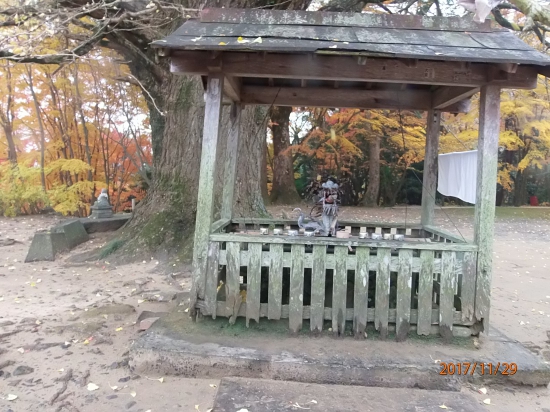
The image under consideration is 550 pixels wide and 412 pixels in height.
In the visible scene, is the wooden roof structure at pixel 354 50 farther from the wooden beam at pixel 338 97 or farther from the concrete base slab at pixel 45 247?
the concrete base slab at pixel 45 247

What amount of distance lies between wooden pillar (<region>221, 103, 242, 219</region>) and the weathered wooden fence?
57.5 inches

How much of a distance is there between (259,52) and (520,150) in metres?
24.2

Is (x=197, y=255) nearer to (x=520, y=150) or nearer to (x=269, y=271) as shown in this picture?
(x=269, y=271)

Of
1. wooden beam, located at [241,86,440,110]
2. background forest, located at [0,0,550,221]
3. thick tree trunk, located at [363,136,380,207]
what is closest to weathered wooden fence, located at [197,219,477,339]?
wooden beam, located at [241,86,440,110]

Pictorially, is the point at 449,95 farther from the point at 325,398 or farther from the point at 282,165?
the point at 282,165

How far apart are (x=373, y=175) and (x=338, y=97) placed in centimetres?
1531

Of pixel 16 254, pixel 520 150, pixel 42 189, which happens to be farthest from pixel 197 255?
pixel 520 150

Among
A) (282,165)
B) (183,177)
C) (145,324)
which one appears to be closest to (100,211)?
(183,177)

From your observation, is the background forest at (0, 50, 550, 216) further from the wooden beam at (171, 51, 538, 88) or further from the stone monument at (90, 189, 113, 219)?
the wooden beam at (171, 51, 538, 88)

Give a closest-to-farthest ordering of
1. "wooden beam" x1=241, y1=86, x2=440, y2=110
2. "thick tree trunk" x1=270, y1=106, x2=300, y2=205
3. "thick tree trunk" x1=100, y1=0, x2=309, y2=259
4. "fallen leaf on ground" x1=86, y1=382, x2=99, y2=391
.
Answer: "fallen leaf on ground" x1=86, y1=382, x2=99, y2=391 < "wooden beam" x1=241, y1=86, x2=440, y2=110 < "thick tree trunk" x1=100, y1=0, x2=309, y2=259 < "thick tree trunk" x1=270, y1=106, x2=300, y2=205

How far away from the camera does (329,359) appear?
340cm

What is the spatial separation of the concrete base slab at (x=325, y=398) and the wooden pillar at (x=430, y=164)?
2724mm

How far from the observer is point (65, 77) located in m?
15.6

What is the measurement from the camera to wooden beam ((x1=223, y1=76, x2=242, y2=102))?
4.23 metres
